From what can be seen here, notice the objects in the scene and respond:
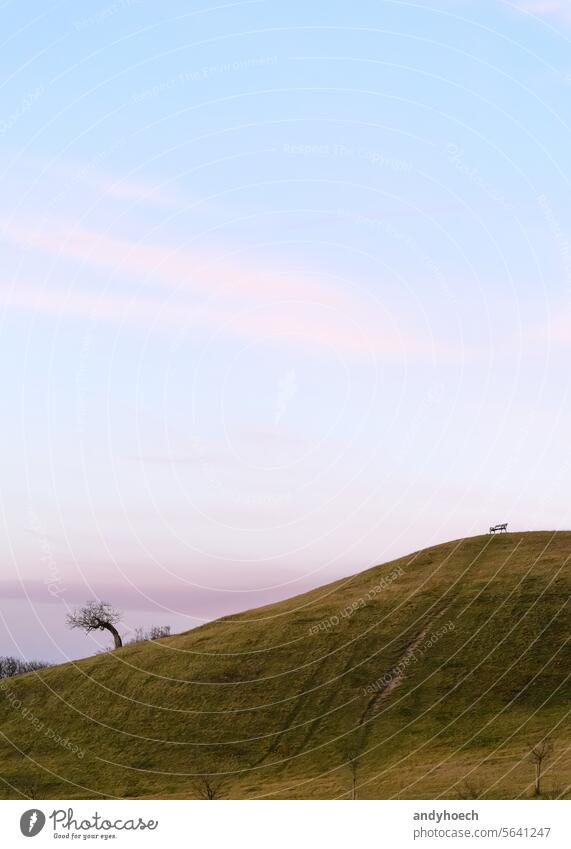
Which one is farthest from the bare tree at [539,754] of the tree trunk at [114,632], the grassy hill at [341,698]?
the tree trunk at [114,632]

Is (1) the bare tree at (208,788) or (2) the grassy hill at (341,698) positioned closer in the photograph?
(1) the bare tree at (208,788)

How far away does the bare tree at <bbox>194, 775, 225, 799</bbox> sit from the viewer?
90938 mm

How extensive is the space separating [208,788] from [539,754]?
27.3 m

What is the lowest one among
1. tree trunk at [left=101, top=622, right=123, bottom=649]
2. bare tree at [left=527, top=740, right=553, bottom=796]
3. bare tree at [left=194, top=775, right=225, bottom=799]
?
bare tree at [left=527, top=740, right=553, bottom=796]

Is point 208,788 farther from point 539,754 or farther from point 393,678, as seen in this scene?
point 393,678

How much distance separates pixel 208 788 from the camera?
3514 inches

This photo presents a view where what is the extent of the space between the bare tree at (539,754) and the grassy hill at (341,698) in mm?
795

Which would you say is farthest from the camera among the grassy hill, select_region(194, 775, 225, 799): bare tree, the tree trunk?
the tree trunk

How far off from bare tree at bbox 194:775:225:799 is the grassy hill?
0.48 m

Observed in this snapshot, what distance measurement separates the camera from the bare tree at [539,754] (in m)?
78.4

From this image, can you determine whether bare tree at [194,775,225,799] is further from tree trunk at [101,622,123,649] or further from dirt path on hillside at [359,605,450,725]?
tree trunk at [101,622,123,649]

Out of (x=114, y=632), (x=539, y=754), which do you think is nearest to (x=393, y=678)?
(x=539, y=754)

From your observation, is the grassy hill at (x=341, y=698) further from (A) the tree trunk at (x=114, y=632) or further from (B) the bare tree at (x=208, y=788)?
(A) the tree trunk at (x=114, y=632)

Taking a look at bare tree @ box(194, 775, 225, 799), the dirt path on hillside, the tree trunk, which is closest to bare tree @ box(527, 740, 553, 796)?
the dirt path on hillside
